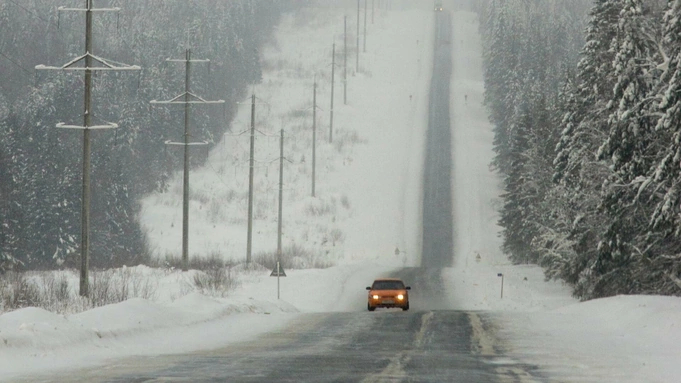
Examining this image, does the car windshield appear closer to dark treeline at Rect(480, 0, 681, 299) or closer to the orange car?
the orange car

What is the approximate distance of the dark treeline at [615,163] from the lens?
26.2 metres

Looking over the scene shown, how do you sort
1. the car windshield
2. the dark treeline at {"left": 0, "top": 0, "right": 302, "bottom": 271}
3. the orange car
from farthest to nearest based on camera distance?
the dark treeline at {"left": 0, "top": 0, "right": 302, "bottom": 271}, the car windshield, the orange car

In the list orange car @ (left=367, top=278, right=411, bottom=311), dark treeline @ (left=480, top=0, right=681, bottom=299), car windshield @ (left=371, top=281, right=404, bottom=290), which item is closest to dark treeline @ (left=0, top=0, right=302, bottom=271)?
orange car @ (left=367, top=278, right=411, bottom=311)

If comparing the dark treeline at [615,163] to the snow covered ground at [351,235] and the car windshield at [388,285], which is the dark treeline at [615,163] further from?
the car windshield at [388,285]

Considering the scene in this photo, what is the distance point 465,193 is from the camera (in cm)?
9219

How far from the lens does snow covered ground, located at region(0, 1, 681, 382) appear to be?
1673 cm

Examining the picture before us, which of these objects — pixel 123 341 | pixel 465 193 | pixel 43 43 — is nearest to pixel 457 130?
pixel 465 193

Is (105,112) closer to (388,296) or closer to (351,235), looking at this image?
(351,235)

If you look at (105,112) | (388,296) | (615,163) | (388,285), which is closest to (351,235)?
(105,112)

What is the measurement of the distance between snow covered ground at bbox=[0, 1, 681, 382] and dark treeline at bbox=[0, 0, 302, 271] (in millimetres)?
4066

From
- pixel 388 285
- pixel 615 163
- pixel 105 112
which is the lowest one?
pixel 388 285

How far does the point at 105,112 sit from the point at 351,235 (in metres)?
28.0

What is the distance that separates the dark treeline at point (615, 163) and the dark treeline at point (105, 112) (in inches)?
647

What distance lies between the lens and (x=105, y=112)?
91.7 metres
